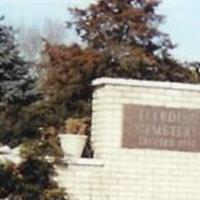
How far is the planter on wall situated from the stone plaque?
2.19 feet

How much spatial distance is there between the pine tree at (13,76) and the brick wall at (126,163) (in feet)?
18.1

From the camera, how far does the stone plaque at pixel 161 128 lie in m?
14.0

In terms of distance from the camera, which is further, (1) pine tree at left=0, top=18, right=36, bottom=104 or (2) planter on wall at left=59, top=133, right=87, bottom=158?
(1) pine tree at left=0, top=18, right=36, bottom=104

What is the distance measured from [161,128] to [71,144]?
1.41 meters

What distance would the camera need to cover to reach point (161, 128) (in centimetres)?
1411

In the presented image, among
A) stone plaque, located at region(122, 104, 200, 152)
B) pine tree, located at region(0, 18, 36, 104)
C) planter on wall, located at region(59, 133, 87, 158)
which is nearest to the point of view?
planter on wall, located at region(59, 133, 87, 158)

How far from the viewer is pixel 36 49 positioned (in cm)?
4091

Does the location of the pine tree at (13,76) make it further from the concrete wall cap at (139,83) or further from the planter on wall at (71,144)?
the planter on wall at (71,144)

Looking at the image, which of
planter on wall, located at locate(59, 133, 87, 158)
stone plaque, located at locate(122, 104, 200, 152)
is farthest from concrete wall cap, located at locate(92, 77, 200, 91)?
planter on wall, located at locate(59, 133, 87, 158)

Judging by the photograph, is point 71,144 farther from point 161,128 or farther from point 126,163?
point 161,128

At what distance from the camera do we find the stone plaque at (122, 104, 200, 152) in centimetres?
1400

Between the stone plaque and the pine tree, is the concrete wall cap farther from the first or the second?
the pine tree

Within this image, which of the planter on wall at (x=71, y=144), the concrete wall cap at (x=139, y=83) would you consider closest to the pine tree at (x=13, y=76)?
the concrete wall cap at (x=139, y=83)

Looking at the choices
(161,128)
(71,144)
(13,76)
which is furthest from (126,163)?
(13,76)
